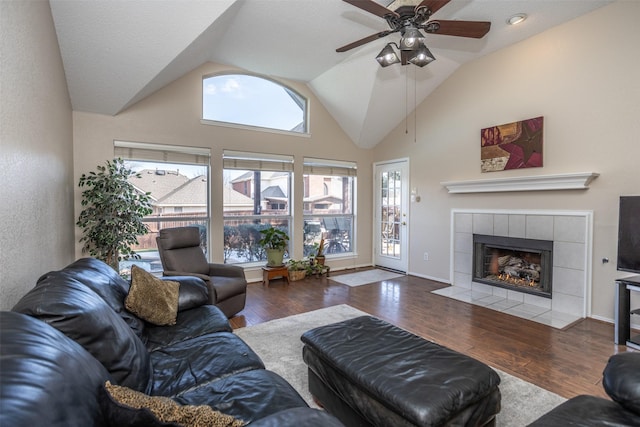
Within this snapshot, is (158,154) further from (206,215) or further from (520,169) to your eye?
(520,169)

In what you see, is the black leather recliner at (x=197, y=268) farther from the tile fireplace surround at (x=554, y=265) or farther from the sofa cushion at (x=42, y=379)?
the tile fireplace surround at (x=554, y=265)

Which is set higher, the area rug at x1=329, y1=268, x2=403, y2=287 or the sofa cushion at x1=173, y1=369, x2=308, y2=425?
the sofa cushion at x1=173, y1=369, x2=308, y2=425

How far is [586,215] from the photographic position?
3.50m

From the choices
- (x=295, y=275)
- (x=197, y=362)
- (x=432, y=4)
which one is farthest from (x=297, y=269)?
(x=432, y=4)

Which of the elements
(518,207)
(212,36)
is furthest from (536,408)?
(212,36)

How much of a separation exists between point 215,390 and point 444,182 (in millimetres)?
4418

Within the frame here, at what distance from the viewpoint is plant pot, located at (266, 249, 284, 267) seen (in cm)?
496

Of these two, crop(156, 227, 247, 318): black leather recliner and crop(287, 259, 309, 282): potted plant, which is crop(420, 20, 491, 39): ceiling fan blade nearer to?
crop(156, 227, 247, 318): black leather recliner

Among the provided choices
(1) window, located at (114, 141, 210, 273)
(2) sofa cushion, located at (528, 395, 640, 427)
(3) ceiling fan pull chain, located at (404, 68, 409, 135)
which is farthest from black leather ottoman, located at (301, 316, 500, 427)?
(3) ceiling fan pull chain, located at (404, 68, 409, 135)

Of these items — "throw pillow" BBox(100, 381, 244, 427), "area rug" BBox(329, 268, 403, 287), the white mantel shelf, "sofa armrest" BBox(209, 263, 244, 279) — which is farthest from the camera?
"area rug" BBox(329, 268, 403, 287)

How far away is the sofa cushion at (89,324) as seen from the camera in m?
1.15

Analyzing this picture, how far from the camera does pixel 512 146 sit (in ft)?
13.6

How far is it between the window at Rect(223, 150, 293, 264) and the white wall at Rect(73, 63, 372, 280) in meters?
0.15

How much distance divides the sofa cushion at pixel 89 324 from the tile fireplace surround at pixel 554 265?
12.5 feet
